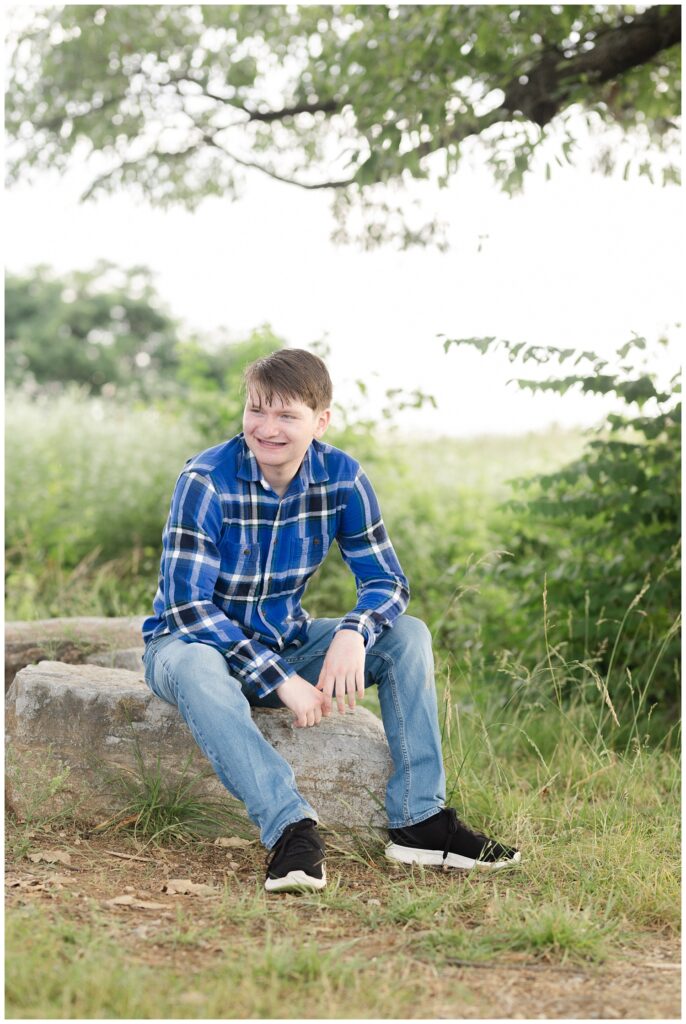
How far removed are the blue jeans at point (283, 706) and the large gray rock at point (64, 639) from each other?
3.81 ft

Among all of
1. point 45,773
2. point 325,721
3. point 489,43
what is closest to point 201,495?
point 325,721

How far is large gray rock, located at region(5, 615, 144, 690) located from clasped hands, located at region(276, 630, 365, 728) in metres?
1.50

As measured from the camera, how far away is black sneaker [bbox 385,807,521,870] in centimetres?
280

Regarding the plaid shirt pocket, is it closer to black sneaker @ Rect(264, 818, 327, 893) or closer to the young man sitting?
the young man sitting

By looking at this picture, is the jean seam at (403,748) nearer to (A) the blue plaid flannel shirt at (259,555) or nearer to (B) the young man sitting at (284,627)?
(B) the young man sitting at (284,627)

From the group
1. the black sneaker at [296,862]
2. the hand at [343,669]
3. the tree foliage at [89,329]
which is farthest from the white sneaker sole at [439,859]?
the tree foliage at [89,329]

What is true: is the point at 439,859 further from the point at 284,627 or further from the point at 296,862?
the point at 284,627

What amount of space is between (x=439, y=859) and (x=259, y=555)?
1.02 metres

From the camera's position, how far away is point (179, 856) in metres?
2.87

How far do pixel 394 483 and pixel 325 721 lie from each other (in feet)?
13.7

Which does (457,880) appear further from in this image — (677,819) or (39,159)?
(39,159)

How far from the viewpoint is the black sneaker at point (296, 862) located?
2.57 m

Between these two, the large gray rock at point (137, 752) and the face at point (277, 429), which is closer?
the face at point (277, 429)

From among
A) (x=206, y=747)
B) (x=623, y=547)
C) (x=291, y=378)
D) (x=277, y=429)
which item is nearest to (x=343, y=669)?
(x=206, y=747)
